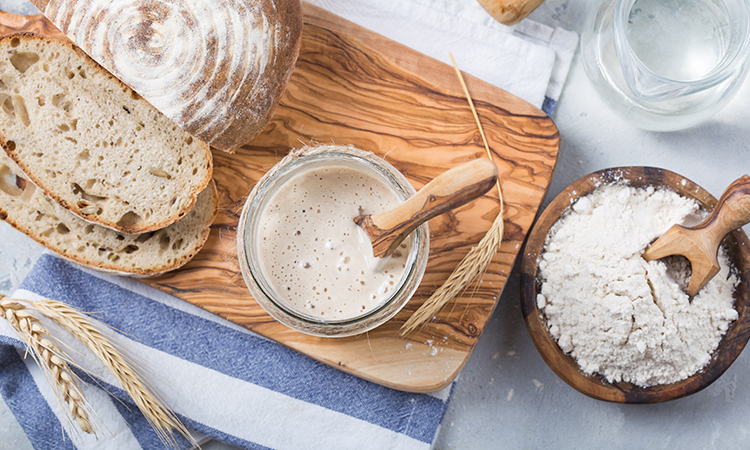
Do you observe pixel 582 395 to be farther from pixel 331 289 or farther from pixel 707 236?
pixel 331 289

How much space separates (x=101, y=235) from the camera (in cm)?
140

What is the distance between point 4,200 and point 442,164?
4.09ft

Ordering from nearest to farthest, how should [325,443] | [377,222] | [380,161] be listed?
1. [377,222]
2. [380,161]
3. [325,443]

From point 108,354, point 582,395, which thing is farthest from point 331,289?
point 582,395

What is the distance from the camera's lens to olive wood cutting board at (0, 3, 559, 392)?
1335 mm

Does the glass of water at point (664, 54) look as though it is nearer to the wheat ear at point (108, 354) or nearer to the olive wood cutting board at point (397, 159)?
the olive wood cutting board at point (397, 159)

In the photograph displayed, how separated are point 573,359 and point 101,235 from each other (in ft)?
4.50

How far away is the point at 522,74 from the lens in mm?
1480

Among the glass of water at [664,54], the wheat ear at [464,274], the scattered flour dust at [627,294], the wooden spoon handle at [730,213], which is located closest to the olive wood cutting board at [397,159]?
the wheat ear at [464,274]

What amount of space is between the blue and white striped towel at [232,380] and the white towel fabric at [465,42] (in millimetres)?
959

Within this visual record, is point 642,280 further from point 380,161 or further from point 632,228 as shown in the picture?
point 380,161

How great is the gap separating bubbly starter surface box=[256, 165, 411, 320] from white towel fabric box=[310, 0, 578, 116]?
53 centimetres

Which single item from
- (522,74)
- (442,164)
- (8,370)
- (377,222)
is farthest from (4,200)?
→ (522,74)

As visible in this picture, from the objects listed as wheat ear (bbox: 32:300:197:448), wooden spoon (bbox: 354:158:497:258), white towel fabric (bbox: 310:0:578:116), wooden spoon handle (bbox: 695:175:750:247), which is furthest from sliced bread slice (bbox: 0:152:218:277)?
wooden spoon handle (bbox: 695:175:750:247)
